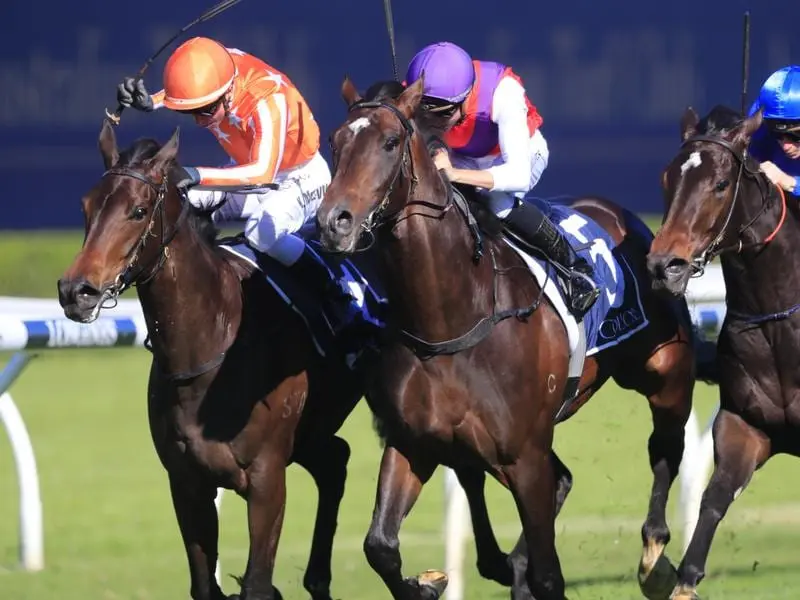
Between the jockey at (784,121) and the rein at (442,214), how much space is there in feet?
2.69

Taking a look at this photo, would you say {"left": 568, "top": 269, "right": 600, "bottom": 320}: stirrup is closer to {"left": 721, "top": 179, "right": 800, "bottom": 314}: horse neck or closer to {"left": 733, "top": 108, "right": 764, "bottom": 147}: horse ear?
{"left": 721, "top": 179, "right": 800, "bottom": 314}: horse neck

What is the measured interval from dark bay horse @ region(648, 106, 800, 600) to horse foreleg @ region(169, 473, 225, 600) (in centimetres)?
144

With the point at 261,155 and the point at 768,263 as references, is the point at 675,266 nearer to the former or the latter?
the point at 768,263

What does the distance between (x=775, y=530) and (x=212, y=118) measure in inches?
146

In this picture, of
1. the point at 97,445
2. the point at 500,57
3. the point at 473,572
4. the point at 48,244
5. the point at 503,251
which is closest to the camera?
the point at 503,251

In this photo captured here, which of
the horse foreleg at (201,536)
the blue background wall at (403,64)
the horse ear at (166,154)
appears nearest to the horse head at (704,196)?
the horse ear at (166,154)

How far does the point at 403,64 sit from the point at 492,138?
10.2 m

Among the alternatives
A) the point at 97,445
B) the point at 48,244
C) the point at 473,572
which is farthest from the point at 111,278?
the point at 48,244

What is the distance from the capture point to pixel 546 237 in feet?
18.2

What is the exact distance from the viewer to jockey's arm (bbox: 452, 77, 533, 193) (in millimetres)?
5199

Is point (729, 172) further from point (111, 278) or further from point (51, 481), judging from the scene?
point (51, 481)

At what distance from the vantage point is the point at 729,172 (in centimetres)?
507

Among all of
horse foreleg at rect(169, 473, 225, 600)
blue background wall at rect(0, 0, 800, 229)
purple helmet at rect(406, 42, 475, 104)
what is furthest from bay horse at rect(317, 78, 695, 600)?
blue background wall at rect(0, 0, 800, 229)

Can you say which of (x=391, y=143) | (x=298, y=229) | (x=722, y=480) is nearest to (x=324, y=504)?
(x=298, y=229)
